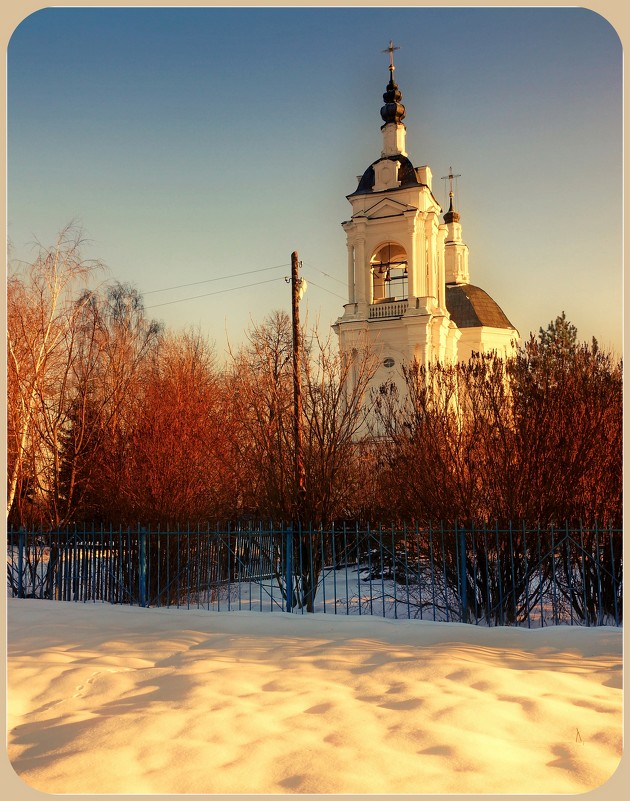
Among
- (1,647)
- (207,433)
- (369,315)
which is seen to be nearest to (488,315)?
(369,315)

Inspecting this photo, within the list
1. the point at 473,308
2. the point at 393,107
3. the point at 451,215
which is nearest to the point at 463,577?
the point at 393,107

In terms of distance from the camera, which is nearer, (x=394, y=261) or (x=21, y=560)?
(x=21, y=560)

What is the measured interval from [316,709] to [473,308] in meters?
37.6

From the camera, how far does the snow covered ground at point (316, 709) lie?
3.90 m

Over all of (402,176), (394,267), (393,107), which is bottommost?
(394,267)

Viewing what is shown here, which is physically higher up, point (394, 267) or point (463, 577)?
point (394, 267)

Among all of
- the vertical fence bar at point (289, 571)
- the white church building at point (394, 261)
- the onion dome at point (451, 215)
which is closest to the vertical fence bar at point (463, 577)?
the vertical fence bar at point (289, 571)

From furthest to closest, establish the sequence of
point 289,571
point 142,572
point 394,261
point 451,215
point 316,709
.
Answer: point 451,215, point 394,261, point 142,572, point 289,571, point 316,709

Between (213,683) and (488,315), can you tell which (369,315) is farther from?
(213,683)

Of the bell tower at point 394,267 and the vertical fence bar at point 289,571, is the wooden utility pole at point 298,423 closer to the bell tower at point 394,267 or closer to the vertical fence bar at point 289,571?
the vertical fence bar at point 289,571

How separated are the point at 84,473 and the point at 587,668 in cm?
1336

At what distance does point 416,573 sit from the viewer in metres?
11.6

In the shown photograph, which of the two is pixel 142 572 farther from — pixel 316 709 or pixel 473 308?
pixel 473 308

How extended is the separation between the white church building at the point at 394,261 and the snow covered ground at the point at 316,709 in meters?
19.5
